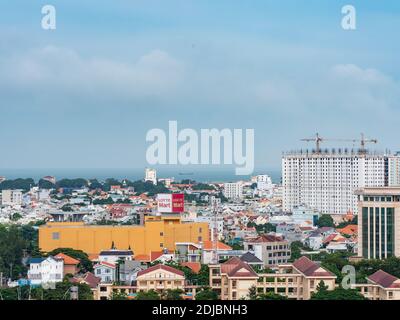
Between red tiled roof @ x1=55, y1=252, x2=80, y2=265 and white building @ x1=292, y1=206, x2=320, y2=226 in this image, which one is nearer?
red tiled roof @ x1=55, y1=252, x2=80, y2=265

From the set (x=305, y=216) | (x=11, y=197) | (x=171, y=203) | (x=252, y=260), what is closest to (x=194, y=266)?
(x=252, y=260)

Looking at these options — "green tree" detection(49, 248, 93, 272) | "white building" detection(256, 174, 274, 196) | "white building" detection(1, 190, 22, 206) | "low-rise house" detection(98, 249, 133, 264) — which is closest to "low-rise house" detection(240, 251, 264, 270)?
"low-rise house" detection(98, 249, 133, 264)

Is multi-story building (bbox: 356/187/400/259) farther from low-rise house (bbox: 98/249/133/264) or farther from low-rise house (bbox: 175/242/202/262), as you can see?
low-rise house (bbox: 98/249/133/264)

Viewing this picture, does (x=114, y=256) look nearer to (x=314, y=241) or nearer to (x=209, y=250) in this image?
(x=209, y=250)

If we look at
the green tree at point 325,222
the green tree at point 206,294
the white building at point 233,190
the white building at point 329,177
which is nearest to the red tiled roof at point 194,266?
the green tree at point 206,294
